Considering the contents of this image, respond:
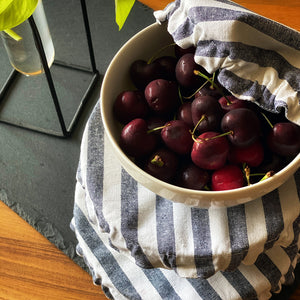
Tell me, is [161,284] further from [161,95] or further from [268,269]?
[161,95]

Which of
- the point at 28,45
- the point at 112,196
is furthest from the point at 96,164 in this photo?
the point at 28,45

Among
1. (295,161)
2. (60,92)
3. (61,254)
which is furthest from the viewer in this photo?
(60,92)

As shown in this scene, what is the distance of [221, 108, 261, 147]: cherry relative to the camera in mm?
366

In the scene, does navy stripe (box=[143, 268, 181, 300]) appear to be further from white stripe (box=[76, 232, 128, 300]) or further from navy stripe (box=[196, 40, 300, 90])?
navy stripe (box=[196, 40, 300, 90])

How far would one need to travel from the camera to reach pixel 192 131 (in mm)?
396

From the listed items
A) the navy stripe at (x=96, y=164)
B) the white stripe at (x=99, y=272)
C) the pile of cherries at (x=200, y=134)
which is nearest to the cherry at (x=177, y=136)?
the pile of cherries at (x=200, y=134)

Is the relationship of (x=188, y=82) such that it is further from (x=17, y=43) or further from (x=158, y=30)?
(x=17, y=43)

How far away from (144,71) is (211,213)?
0.48ft

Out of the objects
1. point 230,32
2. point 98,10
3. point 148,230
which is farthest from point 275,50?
point 98,10

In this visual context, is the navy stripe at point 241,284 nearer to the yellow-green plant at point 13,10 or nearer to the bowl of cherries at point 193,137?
the bowl of cherries at point 193,137

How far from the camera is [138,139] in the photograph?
0.39 meters

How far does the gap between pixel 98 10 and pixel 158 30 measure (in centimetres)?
42

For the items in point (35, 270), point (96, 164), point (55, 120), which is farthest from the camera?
point (55, 120)

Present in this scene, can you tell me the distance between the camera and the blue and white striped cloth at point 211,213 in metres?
0.38
